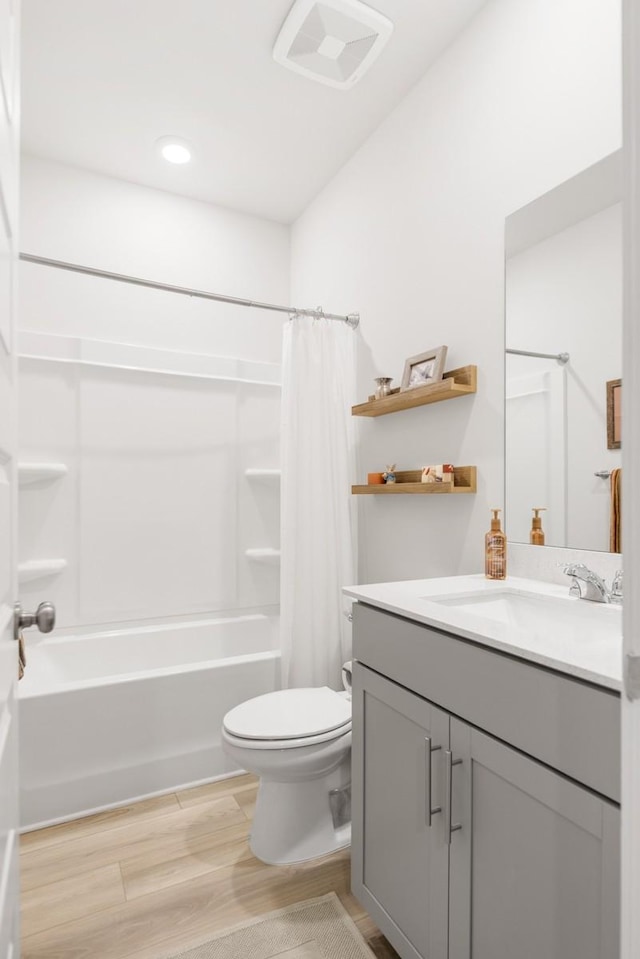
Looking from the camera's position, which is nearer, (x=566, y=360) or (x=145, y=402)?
(x=566, y=360)

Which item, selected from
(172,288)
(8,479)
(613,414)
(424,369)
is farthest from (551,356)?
(172,288)

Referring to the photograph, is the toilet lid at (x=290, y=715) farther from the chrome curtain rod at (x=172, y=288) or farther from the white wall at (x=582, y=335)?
the chrome curtain rod at (x=172, y=288)

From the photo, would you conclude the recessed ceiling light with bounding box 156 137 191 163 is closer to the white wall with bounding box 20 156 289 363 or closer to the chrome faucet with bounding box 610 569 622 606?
the white wall with bounding box 20 156 289 363

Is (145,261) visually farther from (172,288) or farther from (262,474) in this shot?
(262,474)

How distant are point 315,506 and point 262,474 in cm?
78

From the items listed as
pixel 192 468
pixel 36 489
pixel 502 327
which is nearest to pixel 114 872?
pixel 36 489

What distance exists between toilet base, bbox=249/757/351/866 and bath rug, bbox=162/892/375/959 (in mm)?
190

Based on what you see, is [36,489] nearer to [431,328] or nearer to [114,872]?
[114,872]

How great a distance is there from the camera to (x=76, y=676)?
2412mm

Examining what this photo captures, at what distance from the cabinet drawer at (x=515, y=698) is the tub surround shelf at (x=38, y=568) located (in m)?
1.82

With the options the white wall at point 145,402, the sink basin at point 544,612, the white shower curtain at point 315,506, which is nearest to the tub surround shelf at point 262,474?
the white wall at point 145,402

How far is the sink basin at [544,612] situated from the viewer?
1.13 meters

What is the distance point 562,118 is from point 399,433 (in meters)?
1.15

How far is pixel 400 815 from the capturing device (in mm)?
1211
